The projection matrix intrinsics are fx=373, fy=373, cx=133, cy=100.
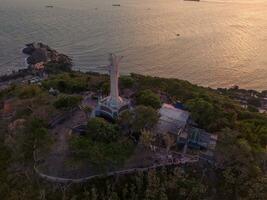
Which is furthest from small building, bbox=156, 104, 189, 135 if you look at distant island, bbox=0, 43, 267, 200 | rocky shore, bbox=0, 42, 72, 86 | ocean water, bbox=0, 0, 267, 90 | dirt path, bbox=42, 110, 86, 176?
rocky shore, bbox=0, 42, 72, 86

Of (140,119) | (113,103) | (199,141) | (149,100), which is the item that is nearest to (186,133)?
(199,141)

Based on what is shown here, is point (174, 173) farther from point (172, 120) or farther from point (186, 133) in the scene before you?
point (172, 120)

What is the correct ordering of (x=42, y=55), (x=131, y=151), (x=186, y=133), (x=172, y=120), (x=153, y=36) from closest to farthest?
(x=131, y=151), (x=186, y=133), (x=172, y=120), (x=42, y=55), (x=153, y=36)

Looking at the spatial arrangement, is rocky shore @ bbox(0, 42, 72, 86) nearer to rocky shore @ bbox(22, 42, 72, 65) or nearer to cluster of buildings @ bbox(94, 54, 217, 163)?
rocky shore @ bbox(22, 42, 72, 65)

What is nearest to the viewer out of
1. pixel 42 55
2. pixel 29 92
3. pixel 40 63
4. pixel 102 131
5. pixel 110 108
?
pixel 102 131

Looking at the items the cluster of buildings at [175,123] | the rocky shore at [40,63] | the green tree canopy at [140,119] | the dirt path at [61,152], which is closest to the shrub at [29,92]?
the dirt path at [61,152]

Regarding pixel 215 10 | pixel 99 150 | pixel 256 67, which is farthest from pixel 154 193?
pixel 215 10
